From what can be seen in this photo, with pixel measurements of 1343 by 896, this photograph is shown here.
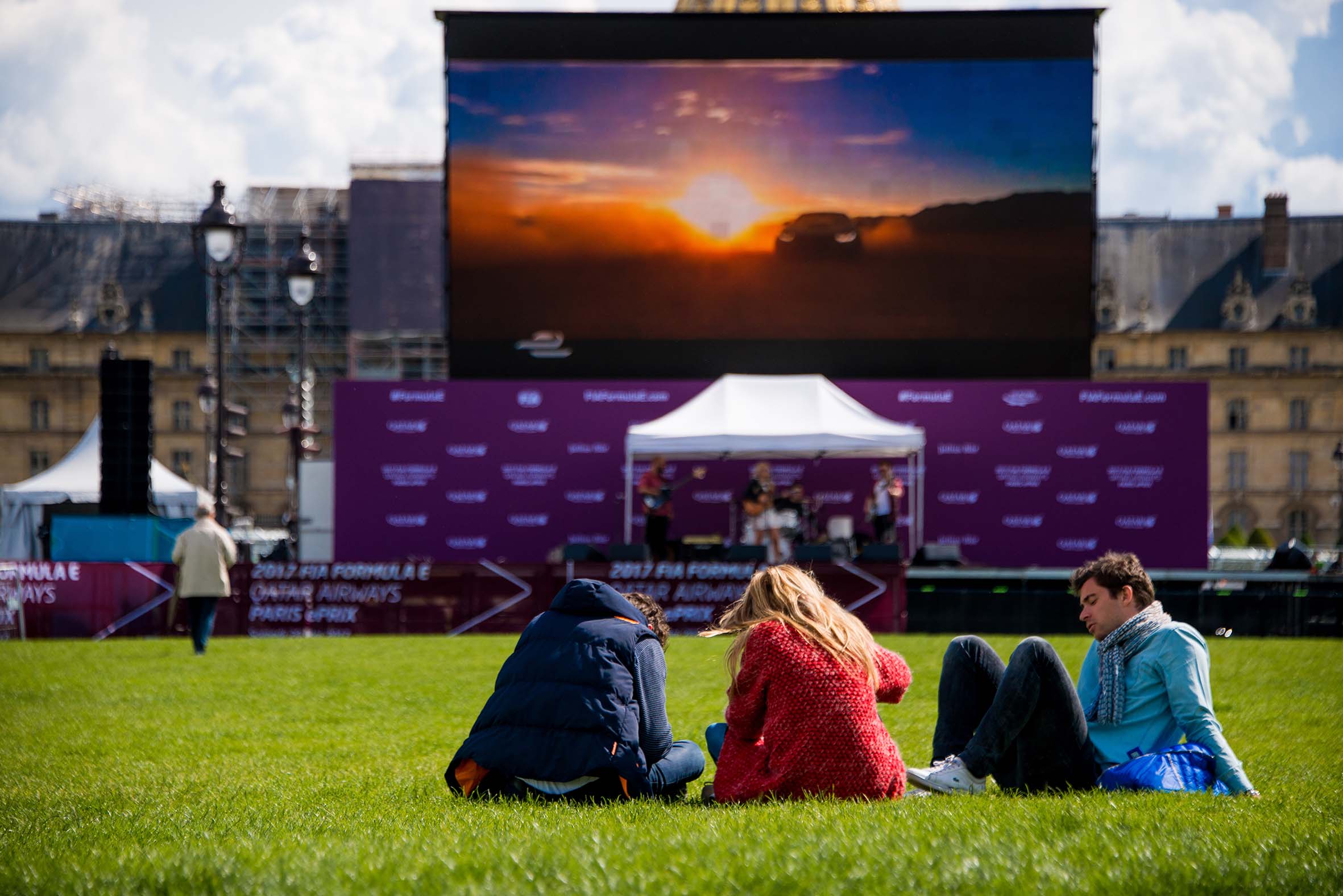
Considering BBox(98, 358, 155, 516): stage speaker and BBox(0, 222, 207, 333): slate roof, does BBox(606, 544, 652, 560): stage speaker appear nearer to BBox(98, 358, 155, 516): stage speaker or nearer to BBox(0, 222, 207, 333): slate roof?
BBox(98, 358, 155, 516): stage speaker

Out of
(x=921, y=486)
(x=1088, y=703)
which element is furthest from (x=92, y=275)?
(x=1088, y=703)

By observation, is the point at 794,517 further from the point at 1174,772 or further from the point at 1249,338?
the point at 1249,338

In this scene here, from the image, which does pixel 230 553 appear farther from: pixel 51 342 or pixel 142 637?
pixel 51 342

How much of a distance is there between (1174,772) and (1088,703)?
561mm

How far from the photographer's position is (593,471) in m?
27.0

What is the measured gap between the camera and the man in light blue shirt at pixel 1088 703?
21.1ft

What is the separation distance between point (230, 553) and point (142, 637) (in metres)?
3.91

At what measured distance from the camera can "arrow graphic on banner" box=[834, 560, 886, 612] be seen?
2109 centimetres

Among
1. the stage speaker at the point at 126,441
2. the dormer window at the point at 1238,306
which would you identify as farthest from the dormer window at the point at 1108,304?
the stage speaker at the point at 126,441

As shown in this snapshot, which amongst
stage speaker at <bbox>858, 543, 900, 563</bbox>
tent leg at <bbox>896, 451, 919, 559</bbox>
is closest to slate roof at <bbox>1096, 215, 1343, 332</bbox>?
tent leg at <bbox>896, 451, 919, 559</bbox>

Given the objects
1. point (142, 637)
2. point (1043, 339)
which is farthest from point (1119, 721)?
point (1043, 339)

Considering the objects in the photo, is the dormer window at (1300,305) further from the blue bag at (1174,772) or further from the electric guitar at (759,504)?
the blue bag at (1174,772)

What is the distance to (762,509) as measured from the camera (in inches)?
953

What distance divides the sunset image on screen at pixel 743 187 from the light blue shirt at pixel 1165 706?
2191 centimetres
